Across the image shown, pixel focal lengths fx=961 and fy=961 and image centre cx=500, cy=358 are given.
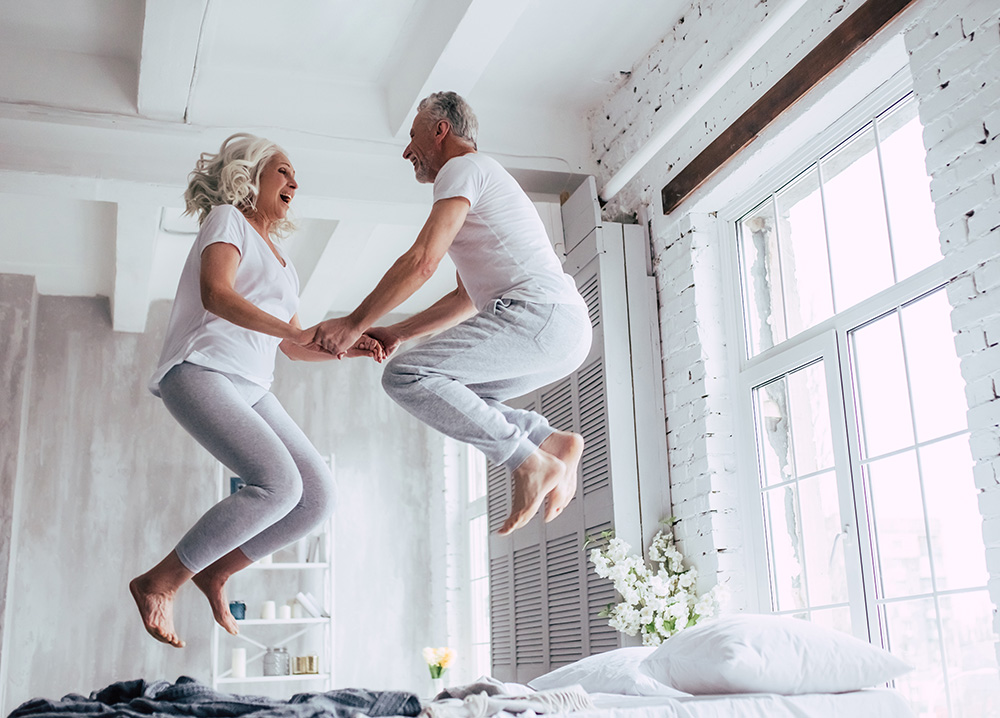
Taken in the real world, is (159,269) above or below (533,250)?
above

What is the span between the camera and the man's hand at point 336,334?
2.26m

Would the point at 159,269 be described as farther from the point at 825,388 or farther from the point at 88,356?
the point at 825,388

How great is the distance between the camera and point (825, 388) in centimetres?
349

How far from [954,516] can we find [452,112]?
1886mm

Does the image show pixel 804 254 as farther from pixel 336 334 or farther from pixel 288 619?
pixel 288 619

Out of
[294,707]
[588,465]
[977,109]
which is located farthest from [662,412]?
[294,707]

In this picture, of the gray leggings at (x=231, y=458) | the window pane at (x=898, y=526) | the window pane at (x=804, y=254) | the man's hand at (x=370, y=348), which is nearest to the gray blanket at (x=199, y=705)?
the gray leggings at (x=231, y=458)

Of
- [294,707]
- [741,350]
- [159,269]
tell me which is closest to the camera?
[294,707]

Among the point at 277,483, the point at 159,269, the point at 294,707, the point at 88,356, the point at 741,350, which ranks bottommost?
the point at 294,707

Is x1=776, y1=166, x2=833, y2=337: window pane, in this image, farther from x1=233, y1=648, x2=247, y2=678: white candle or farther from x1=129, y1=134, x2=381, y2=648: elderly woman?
x1=233, y1=648, x2=247, y2=678: white candle

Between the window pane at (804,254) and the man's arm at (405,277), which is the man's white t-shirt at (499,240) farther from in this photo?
the window pane at (804,254)

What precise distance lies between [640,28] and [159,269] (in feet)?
11.4

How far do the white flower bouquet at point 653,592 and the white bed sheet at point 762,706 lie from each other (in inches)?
49.0

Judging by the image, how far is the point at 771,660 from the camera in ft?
7.64
